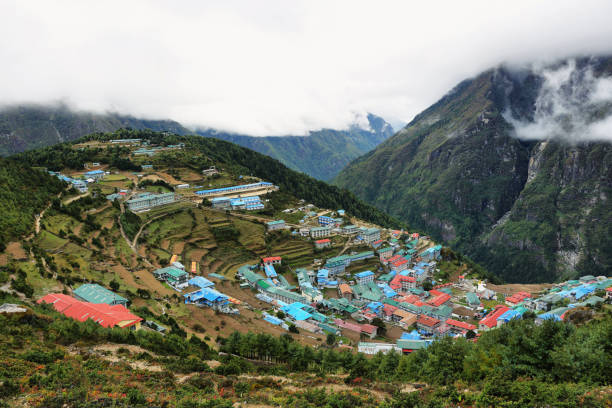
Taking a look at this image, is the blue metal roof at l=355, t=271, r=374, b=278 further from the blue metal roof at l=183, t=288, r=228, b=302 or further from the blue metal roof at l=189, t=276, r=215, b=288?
the blue metal roof at l=183, t=288, r=228, b=302

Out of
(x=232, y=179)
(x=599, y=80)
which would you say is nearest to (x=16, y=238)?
(x=232, y=179)

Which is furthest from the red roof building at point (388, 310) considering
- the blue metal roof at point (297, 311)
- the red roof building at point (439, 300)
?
the blue metal roof at point (297, 311)

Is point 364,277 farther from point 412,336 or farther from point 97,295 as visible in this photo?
point 97,295

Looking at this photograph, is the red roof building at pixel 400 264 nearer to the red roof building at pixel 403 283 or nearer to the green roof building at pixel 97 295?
the red roof building at pixel 403 283

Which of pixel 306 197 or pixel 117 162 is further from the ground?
pixel 117 162

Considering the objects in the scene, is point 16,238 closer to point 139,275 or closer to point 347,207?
point 139,275

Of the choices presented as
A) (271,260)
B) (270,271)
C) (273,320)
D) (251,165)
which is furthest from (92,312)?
(251,165)

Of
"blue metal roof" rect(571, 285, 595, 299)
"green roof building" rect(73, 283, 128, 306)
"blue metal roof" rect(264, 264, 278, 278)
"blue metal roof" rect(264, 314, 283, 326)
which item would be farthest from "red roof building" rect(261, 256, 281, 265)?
"blue metal roof" rect(571, 285, 595, 299)
